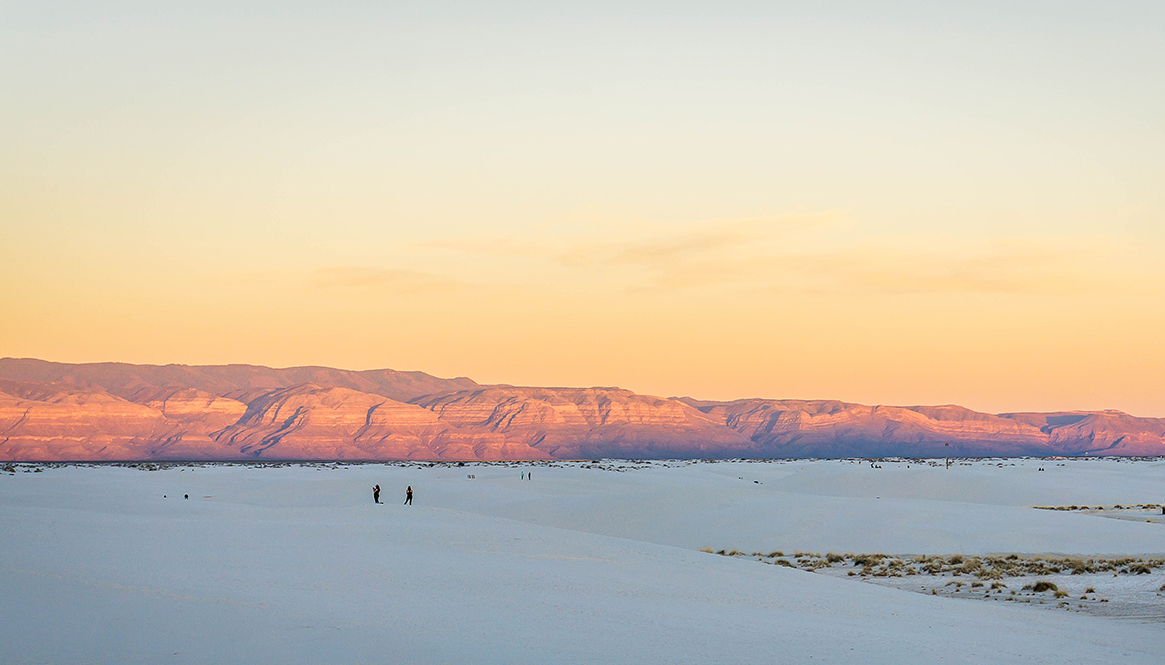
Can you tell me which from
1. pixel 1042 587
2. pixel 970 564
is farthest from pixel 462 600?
pixel 970 564

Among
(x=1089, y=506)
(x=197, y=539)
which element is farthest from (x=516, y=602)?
(x=1089, y=506)

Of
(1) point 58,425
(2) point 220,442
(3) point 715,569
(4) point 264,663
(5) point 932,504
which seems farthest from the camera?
(2) point 220,442

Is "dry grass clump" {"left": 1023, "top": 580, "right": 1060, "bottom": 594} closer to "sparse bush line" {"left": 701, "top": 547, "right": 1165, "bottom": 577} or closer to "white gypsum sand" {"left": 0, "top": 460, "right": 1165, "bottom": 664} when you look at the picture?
"sparse bush line" {"left": 701, "top": 547, "right": 1165, "bottom": 577}

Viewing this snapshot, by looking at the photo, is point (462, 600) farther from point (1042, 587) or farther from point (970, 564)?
point (970, 564)

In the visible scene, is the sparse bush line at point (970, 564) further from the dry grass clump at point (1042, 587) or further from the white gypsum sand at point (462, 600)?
the white gypsum sand at point (462, 600)

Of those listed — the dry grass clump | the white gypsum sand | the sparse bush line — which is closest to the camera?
the white gypsum sand

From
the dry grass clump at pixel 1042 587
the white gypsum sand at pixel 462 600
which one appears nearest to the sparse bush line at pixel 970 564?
the dry grass clump at pixel 1042 587

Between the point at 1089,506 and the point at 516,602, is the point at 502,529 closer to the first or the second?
the point at 516,602

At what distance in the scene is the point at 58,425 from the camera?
174625mm

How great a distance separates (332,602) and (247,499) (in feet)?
132

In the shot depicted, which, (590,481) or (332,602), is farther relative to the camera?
(590,481)

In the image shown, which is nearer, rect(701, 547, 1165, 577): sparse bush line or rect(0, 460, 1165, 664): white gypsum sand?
rect(0, 460, 1165, 664): white gypsum sand

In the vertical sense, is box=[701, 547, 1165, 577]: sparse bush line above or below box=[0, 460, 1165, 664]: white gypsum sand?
below

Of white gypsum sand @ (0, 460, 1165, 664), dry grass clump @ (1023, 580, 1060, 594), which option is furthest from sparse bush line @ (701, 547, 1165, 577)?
white gypsum sand @ (0, 460, 1165, 664)
